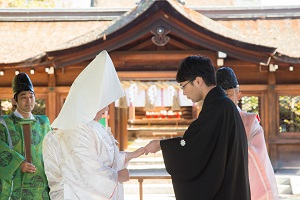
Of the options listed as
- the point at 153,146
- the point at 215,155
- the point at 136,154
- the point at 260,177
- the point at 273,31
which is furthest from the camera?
the point at 273,31

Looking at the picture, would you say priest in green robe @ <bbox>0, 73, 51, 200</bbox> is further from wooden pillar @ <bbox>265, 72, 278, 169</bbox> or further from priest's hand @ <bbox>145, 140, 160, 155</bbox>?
wooden pillar @ <bbox>265, 72, 278, 169</bbox>

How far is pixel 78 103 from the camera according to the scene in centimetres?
434

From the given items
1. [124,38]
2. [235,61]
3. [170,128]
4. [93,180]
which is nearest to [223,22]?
[235,61]

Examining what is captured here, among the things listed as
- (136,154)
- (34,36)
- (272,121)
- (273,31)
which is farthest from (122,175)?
(273,31)

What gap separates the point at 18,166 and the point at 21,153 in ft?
0.67

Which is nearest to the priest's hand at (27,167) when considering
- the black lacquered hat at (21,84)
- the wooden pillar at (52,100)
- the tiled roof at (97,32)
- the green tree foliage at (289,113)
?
the black lacquered hat at (21,84)

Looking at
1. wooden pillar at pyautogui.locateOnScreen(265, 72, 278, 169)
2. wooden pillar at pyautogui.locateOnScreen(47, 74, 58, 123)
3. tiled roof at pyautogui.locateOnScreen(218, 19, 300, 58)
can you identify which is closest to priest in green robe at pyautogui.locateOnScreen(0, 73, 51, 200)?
wooden pillar at pyautogui.locateOnScreen(47, 74, 58, 123)

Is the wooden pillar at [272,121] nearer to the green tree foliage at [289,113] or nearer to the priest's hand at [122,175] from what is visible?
the green tree foliage at [289,113]

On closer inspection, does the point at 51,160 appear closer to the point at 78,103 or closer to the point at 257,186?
the point at 78,103

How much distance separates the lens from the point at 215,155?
3947mm

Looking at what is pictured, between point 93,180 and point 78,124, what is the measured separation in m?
0.40

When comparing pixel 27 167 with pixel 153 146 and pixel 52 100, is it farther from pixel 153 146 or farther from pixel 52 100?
pixel 52 100

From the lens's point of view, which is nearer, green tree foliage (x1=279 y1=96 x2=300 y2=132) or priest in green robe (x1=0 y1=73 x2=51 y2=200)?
priest in green robe (x1=0 y1=73 x2=51 y2=200)

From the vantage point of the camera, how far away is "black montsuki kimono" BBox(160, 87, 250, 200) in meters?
3.95
